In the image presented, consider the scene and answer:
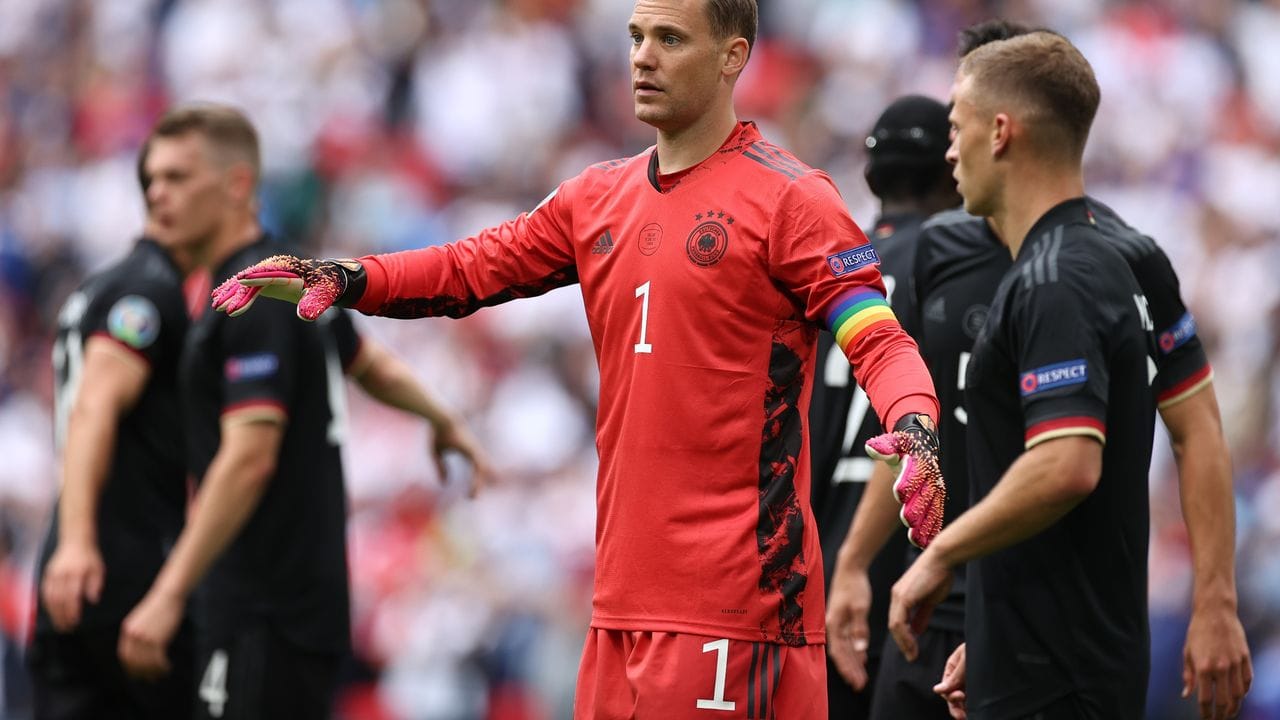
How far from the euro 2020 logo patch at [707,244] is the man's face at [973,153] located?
89 centimetres

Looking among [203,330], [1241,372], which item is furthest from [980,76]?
[1241,372]

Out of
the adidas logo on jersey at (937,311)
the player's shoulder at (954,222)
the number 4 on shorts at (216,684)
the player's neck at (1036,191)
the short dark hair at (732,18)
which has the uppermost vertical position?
the short dark hair at (732,18)

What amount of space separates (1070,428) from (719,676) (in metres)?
Answer: 1.02

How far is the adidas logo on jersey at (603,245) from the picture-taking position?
421 cm

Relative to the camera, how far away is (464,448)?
22.9 ft

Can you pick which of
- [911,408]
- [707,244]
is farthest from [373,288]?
[911,408]

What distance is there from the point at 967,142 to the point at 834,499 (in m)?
1.56

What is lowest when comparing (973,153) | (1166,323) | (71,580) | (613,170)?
(71,580)

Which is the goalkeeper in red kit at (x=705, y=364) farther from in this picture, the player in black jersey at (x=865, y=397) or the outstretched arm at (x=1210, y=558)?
the player in black jersey at (x=865, y=397)

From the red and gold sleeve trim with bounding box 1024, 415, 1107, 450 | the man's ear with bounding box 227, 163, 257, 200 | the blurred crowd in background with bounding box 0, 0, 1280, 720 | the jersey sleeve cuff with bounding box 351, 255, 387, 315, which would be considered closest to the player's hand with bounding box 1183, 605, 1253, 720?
the red and gold sleeve trim with bounding box 1024, 415, 1107, 450

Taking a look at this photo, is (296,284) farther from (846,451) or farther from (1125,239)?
(846,451)

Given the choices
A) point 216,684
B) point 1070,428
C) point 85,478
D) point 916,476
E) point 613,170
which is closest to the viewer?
point 916,476

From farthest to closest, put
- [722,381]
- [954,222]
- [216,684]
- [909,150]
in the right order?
[216,684]
[909,150]
[954,222]
[722,381]

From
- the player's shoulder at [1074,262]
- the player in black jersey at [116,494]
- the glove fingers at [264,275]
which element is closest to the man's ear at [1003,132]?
the player's shoulder at [1074,262]
